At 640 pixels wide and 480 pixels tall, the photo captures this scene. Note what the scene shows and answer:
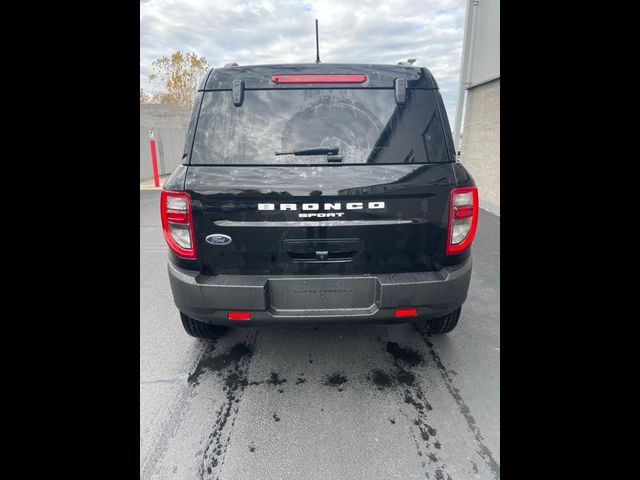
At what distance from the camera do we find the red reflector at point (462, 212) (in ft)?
6.81

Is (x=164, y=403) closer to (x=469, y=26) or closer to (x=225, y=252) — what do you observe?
(x=225, y=252)

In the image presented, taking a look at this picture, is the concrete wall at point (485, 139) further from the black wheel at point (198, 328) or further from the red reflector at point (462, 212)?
the black wheel at point (198, 328)

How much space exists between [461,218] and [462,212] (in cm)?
4

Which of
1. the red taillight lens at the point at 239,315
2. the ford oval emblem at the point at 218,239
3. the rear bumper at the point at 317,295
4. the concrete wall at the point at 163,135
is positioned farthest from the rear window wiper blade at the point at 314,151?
the concrete wall at the point at 163,135

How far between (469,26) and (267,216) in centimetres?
917

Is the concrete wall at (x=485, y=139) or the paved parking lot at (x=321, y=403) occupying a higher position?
the concrete wall at (x=485, y=139)

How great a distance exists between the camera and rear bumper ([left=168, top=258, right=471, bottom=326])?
205 cm

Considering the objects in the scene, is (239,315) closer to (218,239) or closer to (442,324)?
(218,239)

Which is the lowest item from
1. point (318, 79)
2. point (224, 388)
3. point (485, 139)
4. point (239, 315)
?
point (224, 388)

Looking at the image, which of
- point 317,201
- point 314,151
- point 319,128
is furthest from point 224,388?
point 319,128

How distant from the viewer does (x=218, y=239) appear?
204 cm

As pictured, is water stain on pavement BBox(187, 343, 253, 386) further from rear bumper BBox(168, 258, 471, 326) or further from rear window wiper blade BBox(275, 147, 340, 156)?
rear window wiper blade BBox(275, 147, 340, 156)

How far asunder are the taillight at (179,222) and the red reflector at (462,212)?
1.58 meters

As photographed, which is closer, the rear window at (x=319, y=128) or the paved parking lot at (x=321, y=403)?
the paved parking lot at (x=321, y=403)
